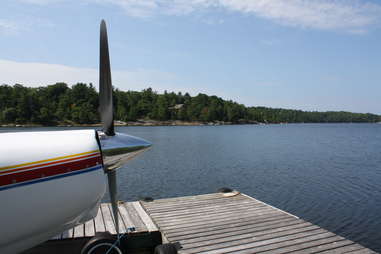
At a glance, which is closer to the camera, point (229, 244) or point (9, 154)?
point (9, 154)

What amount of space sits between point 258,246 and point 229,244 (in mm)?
596

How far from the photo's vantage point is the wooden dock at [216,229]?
6.41m

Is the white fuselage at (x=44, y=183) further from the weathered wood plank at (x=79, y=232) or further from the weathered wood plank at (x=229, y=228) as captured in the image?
the weathered wood plank at (x=229, y=228)

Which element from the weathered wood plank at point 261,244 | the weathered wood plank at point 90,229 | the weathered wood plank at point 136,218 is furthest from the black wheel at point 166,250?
the weathered wood plank at point 90,229

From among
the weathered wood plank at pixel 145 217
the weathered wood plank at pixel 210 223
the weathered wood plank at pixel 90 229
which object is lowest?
the weathered wood plank at pixel 210 223

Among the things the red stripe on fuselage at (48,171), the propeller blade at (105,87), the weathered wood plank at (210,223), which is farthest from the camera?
the weathered wood plank at (210,223)

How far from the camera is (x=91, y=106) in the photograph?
117 meters

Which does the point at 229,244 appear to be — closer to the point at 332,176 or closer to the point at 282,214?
the point at 282,214

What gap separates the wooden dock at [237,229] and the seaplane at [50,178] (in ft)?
9.08

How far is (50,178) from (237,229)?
4.87 meters

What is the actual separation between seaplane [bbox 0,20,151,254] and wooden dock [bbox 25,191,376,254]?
1.63 m

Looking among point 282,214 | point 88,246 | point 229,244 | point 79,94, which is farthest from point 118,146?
point 79,94

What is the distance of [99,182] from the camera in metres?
4.45

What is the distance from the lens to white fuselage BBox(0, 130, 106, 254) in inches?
147
